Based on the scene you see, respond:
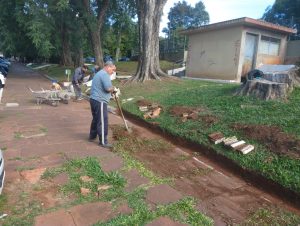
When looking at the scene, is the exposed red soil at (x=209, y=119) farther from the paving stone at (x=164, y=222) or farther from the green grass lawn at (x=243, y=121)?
the paving stone at (x=164, y=222)

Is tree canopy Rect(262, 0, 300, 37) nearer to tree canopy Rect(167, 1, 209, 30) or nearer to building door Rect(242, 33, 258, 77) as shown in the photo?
building door Rect(242, 33, 258, 77)

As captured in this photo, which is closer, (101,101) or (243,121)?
(101,101)

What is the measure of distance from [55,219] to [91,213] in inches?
15.2

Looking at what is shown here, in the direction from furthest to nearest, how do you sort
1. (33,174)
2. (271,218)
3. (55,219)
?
(33,174) → (271,218) → (55,219)

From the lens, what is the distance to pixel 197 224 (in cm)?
314

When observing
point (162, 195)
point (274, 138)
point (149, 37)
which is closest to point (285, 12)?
point (149, 37)

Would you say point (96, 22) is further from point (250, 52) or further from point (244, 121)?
point (244, 121)

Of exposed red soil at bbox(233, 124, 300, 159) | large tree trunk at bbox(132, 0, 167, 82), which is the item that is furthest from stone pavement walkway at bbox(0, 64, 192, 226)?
large tree trunk at bbox(132, 0, 167, 82)

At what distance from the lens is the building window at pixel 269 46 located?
1608 cm

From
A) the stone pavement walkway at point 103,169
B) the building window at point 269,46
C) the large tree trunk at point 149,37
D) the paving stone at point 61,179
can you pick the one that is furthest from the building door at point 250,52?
the paving stone at point 61,179

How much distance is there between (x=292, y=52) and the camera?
17.5 meters

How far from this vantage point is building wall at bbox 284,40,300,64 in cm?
1697

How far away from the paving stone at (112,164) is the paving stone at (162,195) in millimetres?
877

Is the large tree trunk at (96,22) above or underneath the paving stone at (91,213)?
above
